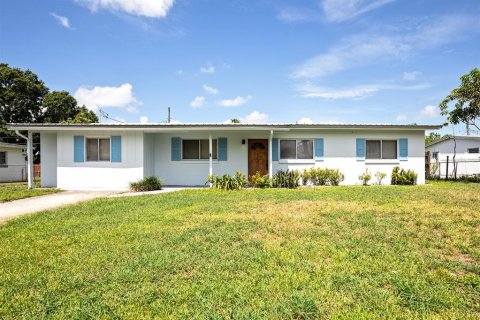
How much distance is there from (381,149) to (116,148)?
43.3ft

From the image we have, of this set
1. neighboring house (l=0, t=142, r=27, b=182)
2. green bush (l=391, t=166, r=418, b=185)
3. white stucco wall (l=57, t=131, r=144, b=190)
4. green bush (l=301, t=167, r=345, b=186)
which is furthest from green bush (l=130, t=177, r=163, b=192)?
neighboring house (l=0, t=142, r=27, b=182)

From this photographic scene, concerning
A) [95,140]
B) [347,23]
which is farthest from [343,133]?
[95,140]

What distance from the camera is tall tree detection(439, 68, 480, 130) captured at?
15.7 m

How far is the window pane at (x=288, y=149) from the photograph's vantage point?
48.6 ft

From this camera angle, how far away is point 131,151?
44.3ft

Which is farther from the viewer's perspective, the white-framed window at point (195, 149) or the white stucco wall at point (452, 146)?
the white stucco wall at point (452, 146)

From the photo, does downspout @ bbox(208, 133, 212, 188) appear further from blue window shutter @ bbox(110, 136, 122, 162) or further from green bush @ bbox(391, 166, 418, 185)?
green bush @ bbox(391, 166, 418, 185)

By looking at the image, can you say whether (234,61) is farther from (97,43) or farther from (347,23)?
(97,43)

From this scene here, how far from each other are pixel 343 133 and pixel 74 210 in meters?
12.3

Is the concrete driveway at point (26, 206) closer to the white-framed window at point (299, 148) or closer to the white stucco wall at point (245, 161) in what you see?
the white stucco wall at point (245, 161)

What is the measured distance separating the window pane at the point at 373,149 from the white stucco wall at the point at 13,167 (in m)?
24.1

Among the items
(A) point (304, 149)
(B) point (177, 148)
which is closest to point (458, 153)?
(A) point (304, 149)

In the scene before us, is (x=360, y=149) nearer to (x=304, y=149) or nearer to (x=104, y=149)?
(x=304, y=149)

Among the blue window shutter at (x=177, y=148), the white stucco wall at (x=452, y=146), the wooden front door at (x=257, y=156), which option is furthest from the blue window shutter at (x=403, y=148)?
the white stucco wall at (x=452, y=146)
